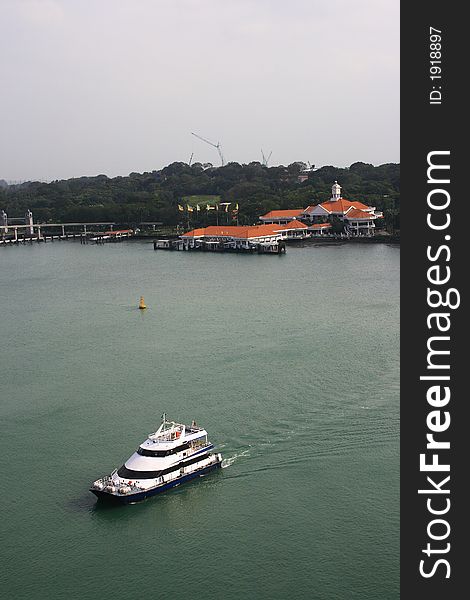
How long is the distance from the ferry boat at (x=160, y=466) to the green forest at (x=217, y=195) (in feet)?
57.9

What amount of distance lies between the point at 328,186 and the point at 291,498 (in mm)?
28980

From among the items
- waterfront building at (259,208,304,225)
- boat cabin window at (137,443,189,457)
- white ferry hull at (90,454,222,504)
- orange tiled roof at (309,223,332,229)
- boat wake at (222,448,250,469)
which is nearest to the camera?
white ferry hull at (90,454,222,504)

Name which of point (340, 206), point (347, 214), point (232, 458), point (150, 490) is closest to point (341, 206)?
point (340, 206)

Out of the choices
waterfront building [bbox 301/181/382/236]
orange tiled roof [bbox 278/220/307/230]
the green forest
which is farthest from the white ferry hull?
waterfront building [bbox 301/181/382/236]

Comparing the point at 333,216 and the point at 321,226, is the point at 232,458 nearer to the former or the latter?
the point at 321,226

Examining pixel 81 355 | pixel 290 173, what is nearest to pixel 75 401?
pixel 81 355

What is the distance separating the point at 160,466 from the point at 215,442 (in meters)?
0.82

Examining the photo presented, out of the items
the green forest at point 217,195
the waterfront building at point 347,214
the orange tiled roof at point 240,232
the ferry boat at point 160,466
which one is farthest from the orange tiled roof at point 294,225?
the ferry boat at point 160,466

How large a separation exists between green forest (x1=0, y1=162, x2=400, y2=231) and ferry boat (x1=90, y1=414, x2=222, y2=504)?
57.9ft

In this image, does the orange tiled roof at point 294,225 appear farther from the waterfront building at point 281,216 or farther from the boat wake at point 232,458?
the boat wake at point 232,458

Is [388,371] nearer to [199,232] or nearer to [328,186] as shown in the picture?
[199,232]

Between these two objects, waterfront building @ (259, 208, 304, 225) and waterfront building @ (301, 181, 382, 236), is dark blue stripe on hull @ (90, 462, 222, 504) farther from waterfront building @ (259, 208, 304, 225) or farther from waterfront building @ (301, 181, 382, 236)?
waterfront building @ (259, 208, 304, 225)

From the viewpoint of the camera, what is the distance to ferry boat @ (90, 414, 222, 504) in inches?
211

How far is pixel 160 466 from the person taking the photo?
5535mm
